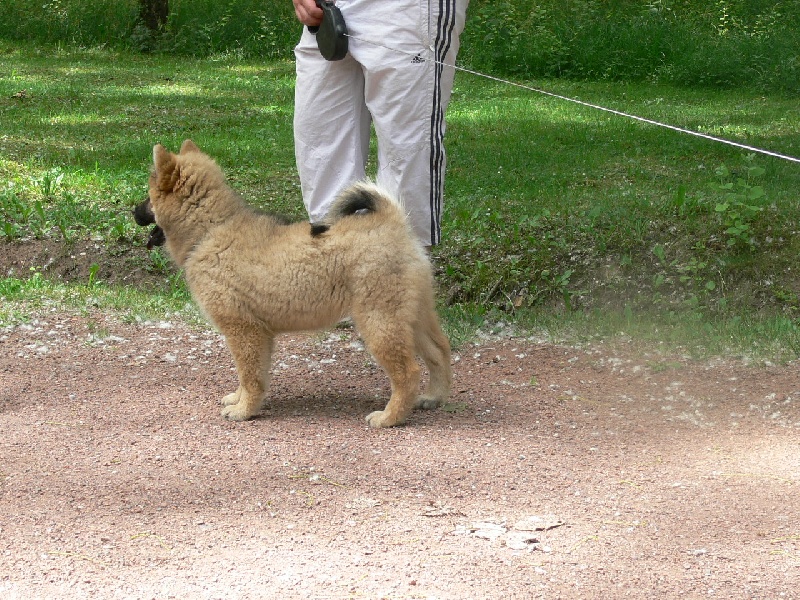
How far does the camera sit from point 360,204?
443cm

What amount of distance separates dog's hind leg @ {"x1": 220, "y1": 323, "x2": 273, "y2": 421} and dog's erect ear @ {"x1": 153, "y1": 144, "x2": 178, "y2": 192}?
0.72 m

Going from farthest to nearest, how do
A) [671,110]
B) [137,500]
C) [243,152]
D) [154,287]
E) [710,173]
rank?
[671,110] → [243,152] → [710,173] → [154,287] → [137,500]

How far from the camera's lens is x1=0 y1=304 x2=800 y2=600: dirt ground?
3127mm

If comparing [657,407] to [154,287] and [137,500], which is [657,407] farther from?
[154,287]

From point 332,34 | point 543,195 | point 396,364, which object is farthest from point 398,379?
point 543,195

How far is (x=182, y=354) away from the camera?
5.52 m

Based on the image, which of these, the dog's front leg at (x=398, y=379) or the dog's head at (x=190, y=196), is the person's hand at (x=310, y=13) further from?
the dog's front leg at (x=398, y=379)

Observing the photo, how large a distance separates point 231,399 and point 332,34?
1856mm

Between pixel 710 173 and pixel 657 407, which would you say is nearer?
pixel 657 407

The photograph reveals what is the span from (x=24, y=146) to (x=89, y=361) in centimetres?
545

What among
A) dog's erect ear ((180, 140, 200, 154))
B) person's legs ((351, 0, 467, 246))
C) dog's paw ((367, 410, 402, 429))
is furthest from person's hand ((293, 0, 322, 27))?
dog's paw ((367, 410, 402, 429))

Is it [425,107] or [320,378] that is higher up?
[425,107]

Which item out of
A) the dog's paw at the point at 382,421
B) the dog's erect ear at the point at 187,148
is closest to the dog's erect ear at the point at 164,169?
the dog's erect ear at the point at 187,148

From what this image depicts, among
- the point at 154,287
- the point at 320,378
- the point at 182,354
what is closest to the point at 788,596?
the point at 320,378
